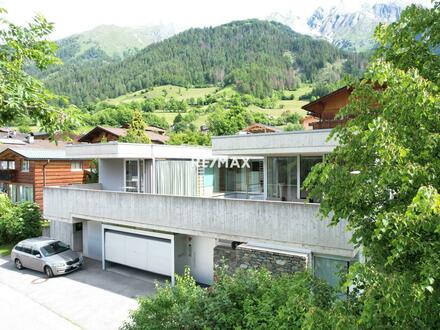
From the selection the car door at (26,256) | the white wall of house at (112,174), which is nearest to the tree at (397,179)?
the car door at (26,256)

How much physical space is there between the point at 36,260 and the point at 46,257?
22.6 inches

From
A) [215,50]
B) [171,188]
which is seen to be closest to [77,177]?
[171,188]

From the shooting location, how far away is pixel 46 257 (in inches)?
672

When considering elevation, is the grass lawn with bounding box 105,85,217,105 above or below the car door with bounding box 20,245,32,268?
above

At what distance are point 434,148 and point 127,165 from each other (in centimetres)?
1903

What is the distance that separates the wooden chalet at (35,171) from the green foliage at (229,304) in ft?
71.0

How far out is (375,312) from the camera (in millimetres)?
4035

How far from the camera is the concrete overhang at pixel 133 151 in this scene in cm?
1912

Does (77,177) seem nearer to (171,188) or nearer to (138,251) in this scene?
(171,188)

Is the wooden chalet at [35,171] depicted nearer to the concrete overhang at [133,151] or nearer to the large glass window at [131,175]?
the concrete overhang at [133,151]

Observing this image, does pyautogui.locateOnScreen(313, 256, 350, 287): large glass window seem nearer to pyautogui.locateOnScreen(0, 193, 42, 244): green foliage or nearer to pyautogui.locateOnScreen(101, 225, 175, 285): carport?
pyautogui.locateOnScreen(101, 225, 175, 285): carport

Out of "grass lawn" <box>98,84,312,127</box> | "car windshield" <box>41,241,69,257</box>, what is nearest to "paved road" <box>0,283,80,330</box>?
"car windshield" <box>41,241,69,257</box>

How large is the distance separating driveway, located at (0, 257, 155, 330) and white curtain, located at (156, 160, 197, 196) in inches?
206

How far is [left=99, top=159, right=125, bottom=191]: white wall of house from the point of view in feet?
71.2
